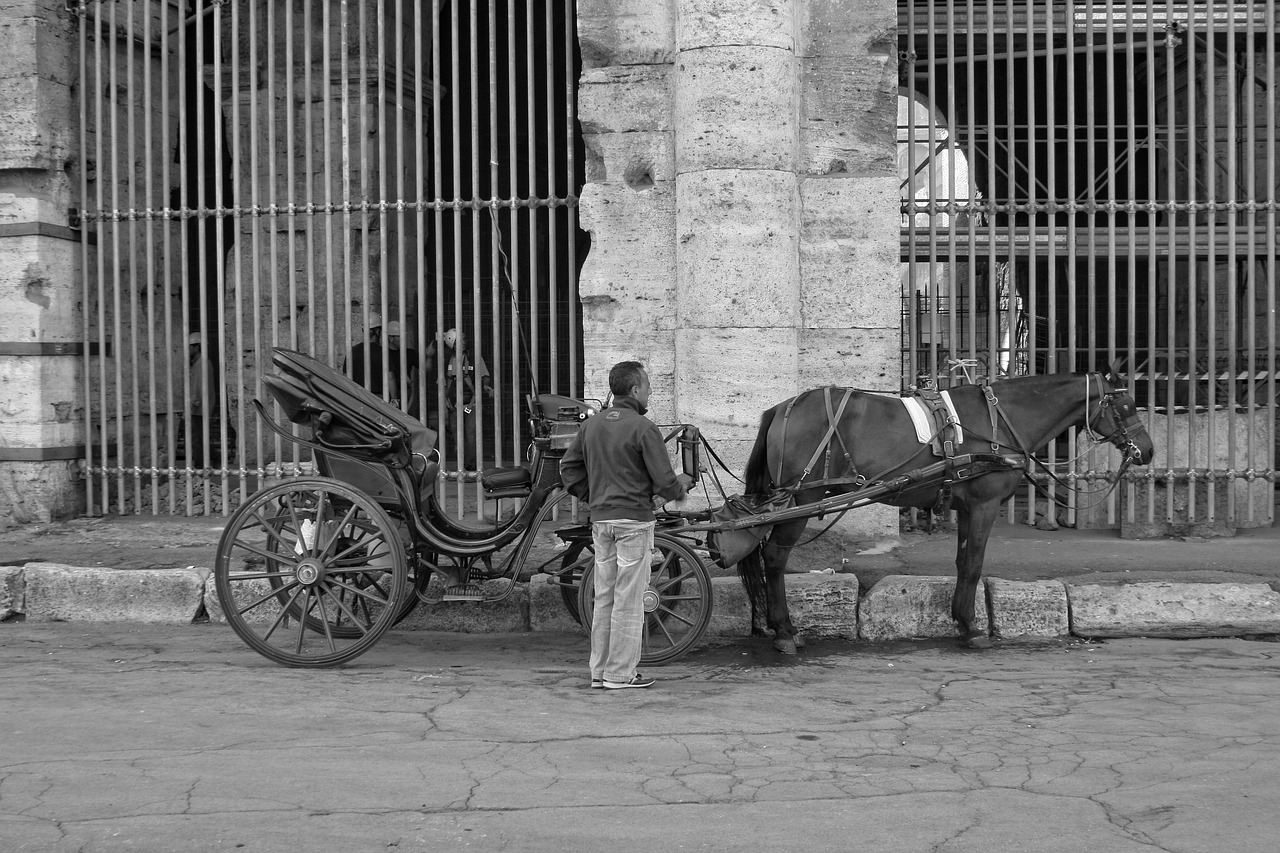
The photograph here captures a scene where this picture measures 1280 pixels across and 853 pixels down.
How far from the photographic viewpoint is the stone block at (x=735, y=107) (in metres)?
7.71

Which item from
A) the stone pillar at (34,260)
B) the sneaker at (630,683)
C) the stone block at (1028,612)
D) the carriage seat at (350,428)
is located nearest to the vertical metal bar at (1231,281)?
the stone block at (1028,612)

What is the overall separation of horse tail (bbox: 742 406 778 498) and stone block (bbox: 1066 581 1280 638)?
1758 mm

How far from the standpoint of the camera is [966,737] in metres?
4.94

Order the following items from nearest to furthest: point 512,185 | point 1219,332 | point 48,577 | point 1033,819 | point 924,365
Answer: point 1033,819 < point 48,577 < point 512,185 < point 924,365 < point 1219,332

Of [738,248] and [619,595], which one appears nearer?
[619,595]

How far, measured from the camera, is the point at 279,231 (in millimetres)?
10203

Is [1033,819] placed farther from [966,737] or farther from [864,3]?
[864,3]

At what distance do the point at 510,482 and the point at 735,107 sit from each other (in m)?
2.74

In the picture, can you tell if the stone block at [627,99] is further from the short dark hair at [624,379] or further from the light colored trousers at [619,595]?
the light colored trousers at [619,595]

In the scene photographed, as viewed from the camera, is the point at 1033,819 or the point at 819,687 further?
the point at 819,687

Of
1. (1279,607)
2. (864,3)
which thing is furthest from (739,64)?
(1279,607)

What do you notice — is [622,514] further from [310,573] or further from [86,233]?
[86,233]

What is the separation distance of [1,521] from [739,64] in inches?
→ 233

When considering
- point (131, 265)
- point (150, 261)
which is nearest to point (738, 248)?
point (150, 261)
